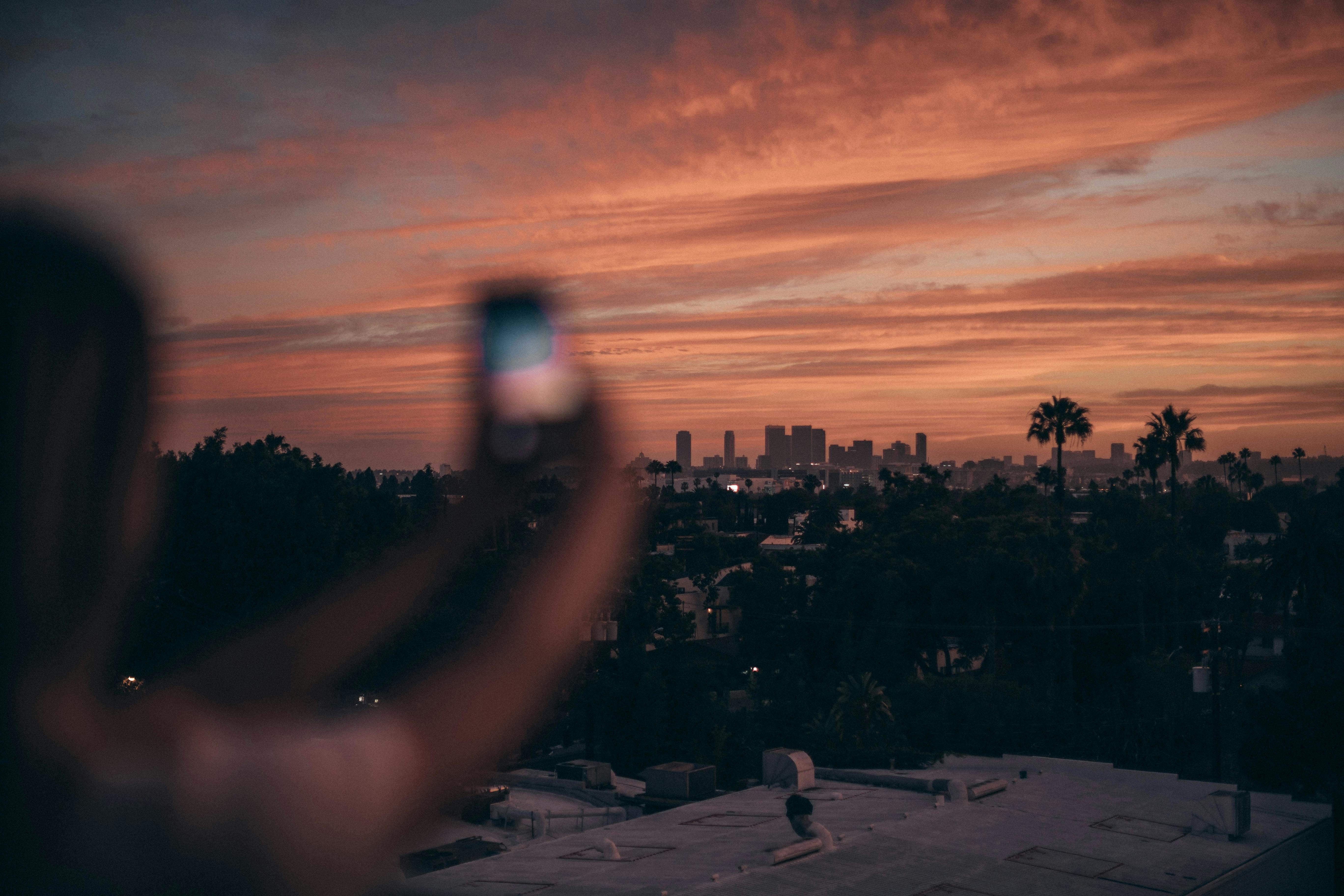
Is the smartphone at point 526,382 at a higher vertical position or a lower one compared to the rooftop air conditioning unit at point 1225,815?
higher

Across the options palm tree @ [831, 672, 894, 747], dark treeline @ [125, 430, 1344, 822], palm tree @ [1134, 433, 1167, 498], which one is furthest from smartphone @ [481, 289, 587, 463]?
palm tree @ [1134, 433, 1167, 498]

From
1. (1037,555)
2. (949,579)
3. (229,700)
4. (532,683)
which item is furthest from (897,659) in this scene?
(229,700)

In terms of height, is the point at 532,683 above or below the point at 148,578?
below

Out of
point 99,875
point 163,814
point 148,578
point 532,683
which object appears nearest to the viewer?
point 99,875

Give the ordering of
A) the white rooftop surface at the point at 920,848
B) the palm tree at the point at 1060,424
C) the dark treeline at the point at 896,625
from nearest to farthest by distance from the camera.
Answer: the white rooftop surface at the point at 920,848, the dark treeline at the point at 896,625, the palm tree at the point at 1060,424

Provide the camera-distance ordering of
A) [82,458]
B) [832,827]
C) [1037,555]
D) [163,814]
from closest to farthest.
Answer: [832,827]
[163,814]
[82,458]
[1037,555]

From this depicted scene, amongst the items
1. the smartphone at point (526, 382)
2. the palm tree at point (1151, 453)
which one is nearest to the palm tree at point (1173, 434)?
the palm tree at point (1151, 453)

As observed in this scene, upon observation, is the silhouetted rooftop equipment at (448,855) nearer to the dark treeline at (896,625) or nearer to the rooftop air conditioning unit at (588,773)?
the rooftop air conditioning unit at (588,773)

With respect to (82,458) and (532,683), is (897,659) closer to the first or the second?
(532,683)

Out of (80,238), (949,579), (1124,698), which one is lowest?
(1124,698)
